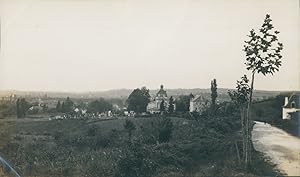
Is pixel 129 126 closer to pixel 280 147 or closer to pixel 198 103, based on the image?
pixel 198 103

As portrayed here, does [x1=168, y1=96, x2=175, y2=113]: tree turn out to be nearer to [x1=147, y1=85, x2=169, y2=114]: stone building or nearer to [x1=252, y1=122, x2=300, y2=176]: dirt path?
[x1=147, y1=85, x2=169, y2=114]: stone building

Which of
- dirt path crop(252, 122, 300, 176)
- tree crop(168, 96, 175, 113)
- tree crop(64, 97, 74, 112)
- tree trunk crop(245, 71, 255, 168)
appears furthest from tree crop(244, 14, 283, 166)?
tree crop(64, 97, 74, 112)

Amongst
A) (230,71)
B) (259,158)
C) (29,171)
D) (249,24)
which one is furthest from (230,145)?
(29,171)

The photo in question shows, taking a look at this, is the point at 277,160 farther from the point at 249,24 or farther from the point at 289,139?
the point at 249,24

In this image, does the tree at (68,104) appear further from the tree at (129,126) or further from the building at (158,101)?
the building at (158,101)

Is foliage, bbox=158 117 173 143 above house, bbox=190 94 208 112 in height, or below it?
below

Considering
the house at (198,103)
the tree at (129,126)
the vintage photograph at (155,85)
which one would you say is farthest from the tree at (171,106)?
the tree at (129,126)
